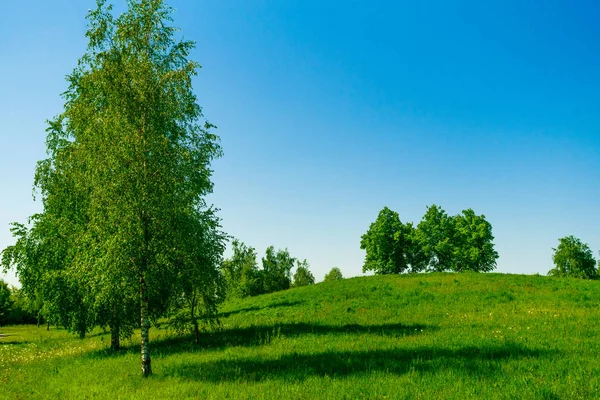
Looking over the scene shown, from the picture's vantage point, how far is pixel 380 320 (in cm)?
2591

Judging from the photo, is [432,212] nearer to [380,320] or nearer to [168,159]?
[380,320]

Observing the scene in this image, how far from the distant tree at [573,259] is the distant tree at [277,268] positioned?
6674cm

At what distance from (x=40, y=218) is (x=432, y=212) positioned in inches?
2521

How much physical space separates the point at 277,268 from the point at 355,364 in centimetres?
9559

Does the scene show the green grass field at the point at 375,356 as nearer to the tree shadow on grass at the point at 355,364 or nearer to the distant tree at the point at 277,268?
the tree shadow on grass at the point at 355,364

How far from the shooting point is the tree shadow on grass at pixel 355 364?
42.8 ft

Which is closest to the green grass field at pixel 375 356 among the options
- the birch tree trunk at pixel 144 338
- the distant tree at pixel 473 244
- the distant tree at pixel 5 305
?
the birch tree trunk at pixel 144 338

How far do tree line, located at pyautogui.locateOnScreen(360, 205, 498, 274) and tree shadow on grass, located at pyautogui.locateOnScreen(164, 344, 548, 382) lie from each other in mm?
56647

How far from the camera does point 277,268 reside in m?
109

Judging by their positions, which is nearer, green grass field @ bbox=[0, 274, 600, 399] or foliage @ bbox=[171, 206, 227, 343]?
green grass field @ bbox=[0, 274, 600, 399]

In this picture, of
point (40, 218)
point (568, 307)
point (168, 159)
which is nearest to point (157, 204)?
point (168, 159)

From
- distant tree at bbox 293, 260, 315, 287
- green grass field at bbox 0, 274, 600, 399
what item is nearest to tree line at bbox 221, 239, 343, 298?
distant tree at bbox 293, 260, 315, 287

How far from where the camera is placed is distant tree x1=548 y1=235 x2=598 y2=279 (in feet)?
306

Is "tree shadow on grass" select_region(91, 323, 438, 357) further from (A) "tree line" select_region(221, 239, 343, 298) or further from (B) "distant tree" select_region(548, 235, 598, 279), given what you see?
(B) "distant tree" select_region(548, 235, 598, 279)
